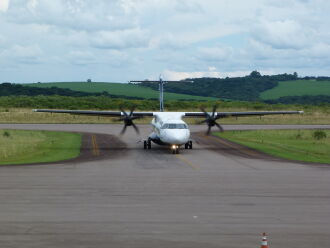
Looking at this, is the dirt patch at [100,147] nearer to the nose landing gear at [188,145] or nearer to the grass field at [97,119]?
the nose landing gear at [188,145]

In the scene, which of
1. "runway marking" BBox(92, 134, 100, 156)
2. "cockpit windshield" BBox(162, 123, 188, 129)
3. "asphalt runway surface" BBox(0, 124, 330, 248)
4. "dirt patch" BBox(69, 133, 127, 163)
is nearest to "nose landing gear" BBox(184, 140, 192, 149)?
"cockpit windshield" BBox(162, 123, 188, 129)

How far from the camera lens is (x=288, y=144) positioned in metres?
47.4

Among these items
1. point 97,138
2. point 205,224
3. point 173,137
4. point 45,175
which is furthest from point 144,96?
point 205,224

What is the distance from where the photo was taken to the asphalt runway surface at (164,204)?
1406 cm

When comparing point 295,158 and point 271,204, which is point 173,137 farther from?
point 271,204

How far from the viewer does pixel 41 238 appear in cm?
1384

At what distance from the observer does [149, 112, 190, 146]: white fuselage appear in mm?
37812

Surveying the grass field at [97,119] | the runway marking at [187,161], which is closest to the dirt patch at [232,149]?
the runway marking at [187,161]

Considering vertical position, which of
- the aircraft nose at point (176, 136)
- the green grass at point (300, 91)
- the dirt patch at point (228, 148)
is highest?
the green grass at point (300, 91)

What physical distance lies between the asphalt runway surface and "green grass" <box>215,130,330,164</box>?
491cm

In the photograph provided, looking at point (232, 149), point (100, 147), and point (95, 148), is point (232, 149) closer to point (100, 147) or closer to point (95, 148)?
point (100, 147)

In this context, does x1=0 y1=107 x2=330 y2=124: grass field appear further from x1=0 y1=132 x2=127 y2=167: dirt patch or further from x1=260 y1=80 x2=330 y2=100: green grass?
x1=260 y1=80 x2=330 y2=100: green grass

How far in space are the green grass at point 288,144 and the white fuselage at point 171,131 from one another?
6.37 m

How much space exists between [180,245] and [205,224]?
255 centimetres
